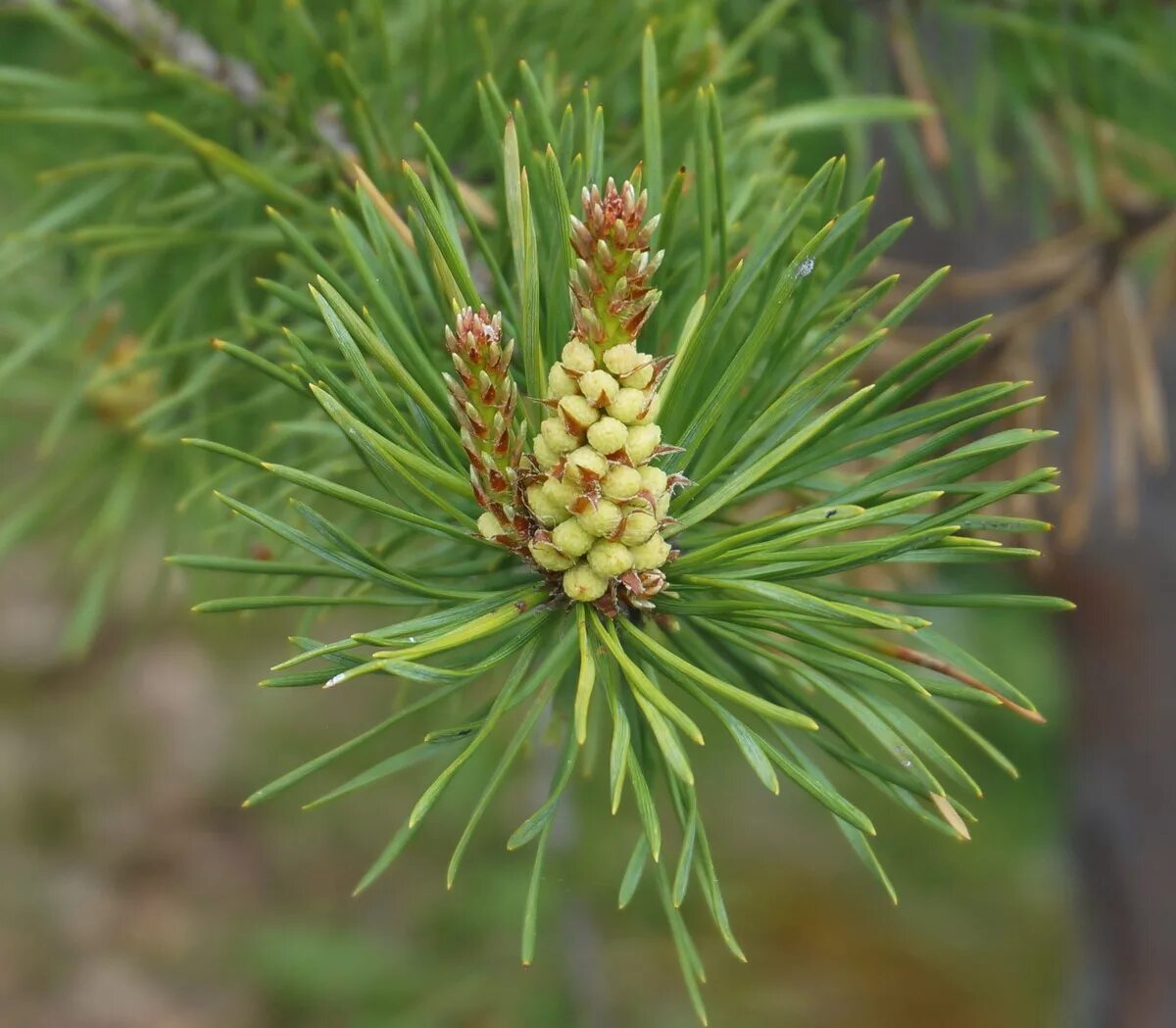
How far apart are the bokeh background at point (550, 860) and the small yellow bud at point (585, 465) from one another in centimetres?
32

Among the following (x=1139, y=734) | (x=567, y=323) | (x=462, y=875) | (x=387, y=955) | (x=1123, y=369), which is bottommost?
(x=387, y=955)

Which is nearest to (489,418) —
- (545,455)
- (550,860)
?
(545,455)

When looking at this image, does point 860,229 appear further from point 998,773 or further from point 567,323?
point 998,773

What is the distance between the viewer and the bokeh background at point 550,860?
1036mm

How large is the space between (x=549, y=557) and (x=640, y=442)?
0.14 ft

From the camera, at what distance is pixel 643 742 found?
35 cm

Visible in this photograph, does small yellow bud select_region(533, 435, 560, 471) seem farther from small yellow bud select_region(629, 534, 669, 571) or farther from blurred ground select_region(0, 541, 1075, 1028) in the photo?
blurred ground select_region(0, 541, 1075, 1028)

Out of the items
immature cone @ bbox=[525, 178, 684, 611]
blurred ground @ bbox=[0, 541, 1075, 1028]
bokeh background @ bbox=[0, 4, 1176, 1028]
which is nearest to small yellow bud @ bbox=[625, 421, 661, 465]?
immature cone @ bbox=[525, 178, 684, 611]

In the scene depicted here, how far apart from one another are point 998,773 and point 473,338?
1.70 metres

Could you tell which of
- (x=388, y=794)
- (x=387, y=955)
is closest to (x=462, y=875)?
(x=387, y=955)

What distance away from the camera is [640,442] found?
0.94 ft

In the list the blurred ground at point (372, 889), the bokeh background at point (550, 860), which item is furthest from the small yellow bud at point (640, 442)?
the blurred ground at point (372, 889)

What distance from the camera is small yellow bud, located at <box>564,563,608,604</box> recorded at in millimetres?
303

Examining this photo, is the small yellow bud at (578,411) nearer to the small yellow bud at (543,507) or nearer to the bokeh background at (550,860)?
the small yellow bud at (543,507)
